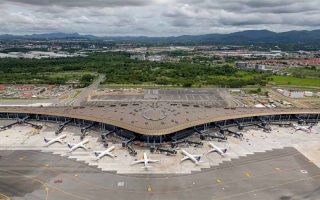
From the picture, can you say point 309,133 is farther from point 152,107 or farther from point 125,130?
point 125,130

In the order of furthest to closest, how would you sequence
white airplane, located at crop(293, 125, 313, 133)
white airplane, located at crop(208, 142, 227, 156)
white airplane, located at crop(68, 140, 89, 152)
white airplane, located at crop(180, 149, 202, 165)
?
white airplane, located at crop(293, 125, 313, 133) → white airplane, located at crop(68, 140, 89, 152) → white airplane, located at crop(208, 142, 227, 156) → white airplane, located at crop(180, 149, 202, 165)

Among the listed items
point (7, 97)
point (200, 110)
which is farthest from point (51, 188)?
point (7, 97)

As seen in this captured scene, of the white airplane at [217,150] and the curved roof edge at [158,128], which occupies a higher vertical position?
the curved roof edge at [158,128]

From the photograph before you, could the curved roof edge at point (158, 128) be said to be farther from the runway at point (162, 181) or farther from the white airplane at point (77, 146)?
the runway at point (162, 181)

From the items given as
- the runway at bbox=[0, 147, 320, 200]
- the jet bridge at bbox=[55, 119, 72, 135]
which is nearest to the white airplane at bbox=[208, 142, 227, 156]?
the runway at bbox=[0, 147, 320, 200]

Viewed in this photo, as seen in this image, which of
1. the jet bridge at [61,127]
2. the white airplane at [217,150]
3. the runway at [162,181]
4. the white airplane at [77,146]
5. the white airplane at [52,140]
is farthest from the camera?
the jet bridge at [61,127]

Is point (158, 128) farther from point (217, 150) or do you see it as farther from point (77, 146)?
point (77, 146)

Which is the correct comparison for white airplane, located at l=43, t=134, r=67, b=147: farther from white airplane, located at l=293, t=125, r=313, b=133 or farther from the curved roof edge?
white airplane, located at l=293, t=125, r=313, b=133

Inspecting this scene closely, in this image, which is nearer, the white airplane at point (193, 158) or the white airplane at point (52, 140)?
the white airplane at point (193, 158)

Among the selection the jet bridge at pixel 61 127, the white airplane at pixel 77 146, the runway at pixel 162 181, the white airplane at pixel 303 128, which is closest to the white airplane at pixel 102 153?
the runway at pixel 162 181
